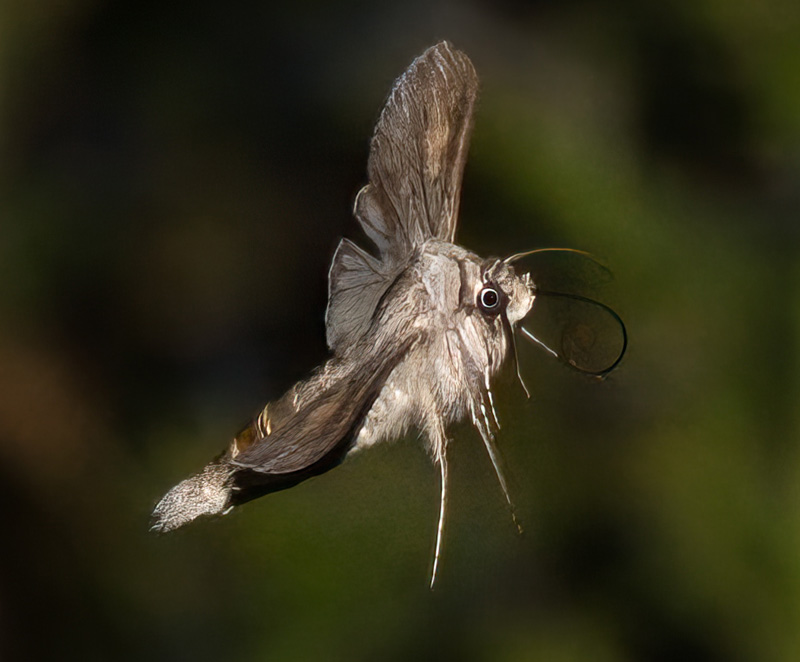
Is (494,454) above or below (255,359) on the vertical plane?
below

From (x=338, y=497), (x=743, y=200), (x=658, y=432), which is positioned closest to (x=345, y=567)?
(x=338, y=497)

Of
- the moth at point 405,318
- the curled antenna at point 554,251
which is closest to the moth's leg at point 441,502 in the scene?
the moth at point 405,318

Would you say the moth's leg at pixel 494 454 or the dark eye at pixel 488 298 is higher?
the dark eye at pixel 488 298

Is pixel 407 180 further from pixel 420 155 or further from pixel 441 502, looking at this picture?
pixel 441 502

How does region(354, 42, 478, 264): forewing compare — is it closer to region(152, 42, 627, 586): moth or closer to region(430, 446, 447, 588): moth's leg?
region(152, 42, 627, 586): moth

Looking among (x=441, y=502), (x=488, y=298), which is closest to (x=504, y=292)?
(x=488, y=298)

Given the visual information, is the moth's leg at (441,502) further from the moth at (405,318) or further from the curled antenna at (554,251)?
the curled antenna at (554,251)
